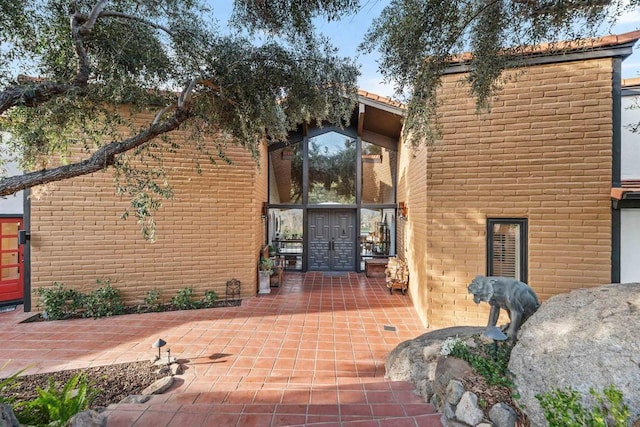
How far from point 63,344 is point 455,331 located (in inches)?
231

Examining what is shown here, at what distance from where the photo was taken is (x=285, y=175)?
31.9 ft

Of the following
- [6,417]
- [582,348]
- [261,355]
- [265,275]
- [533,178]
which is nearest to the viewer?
[6,417]

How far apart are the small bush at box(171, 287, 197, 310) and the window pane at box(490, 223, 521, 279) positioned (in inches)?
234

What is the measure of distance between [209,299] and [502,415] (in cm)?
542

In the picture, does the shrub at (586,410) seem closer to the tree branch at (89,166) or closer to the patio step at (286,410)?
the patio step at (286,410)

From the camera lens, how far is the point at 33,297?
569cm

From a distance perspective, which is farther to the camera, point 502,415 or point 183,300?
point 183,300

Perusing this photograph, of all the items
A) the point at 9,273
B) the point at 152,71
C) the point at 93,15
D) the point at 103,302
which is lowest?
the point at 103,302

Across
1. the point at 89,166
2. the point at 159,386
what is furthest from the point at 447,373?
the point at 89,166

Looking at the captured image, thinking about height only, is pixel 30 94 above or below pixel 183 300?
above

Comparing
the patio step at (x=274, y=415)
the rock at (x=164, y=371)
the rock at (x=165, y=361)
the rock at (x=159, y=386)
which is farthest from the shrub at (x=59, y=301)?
the patio step at (x=274, y=415)

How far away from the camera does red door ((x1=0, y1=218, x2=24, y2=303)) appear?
6223 mm

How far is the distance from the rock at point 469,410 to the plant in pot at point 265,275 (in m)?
5.21

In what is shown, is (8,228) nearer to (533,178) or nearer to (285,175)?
(285,175)
